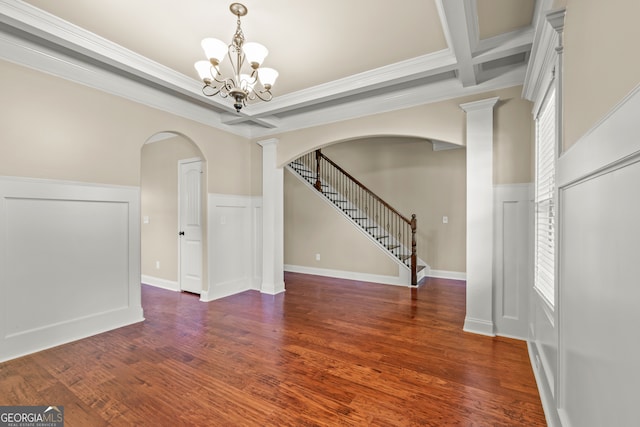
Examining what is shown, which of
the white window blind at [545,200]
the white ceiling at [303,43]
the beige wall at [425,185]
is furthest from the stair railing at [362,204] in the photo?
the white window blind at [545,200]

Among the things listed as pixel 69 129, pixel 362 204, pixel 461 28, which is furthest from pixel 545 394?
pixel 362 204

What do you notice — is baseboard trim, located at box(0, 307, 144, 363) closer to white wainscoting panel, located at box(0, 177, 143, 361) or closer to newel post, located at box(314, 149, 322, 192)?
white wainscoting panel, located at box(0, 177, 143, 361)

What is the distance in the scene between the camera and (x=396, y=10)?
89.9 inches

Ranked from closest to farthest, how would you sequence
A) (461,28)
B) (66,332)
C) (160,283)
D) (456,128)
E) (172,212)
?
(461,28)
(66,332)
(456,128)
(172,212)
(160,283)

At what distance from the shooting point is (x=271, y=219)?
191 inches

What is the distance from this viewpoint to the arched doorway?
4680mm

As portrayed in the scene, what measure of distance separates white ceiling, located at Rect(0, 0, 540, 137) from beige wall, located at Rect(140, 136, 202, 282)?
1.47 m

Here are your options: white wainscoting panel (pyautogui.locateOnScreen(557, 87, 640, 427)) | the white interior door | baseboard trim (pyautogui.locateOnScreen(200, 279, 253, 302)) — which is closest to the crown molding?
white wainscoting panel (pyautogui.locateOnScreen(557, 87, 640, 427))

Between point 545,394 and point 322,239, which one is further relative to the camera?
point 322,239

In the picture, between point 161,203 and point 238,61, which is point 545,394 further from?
point 161,203

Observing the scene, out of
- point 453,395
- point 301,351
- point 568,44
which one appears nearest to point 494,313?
point 453,395

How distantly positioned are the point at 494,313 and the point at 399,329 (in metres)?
1.03

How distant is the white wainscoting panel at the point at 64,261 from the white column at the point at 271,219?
6.16 ft

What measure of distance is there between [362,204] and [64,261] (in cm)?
524
